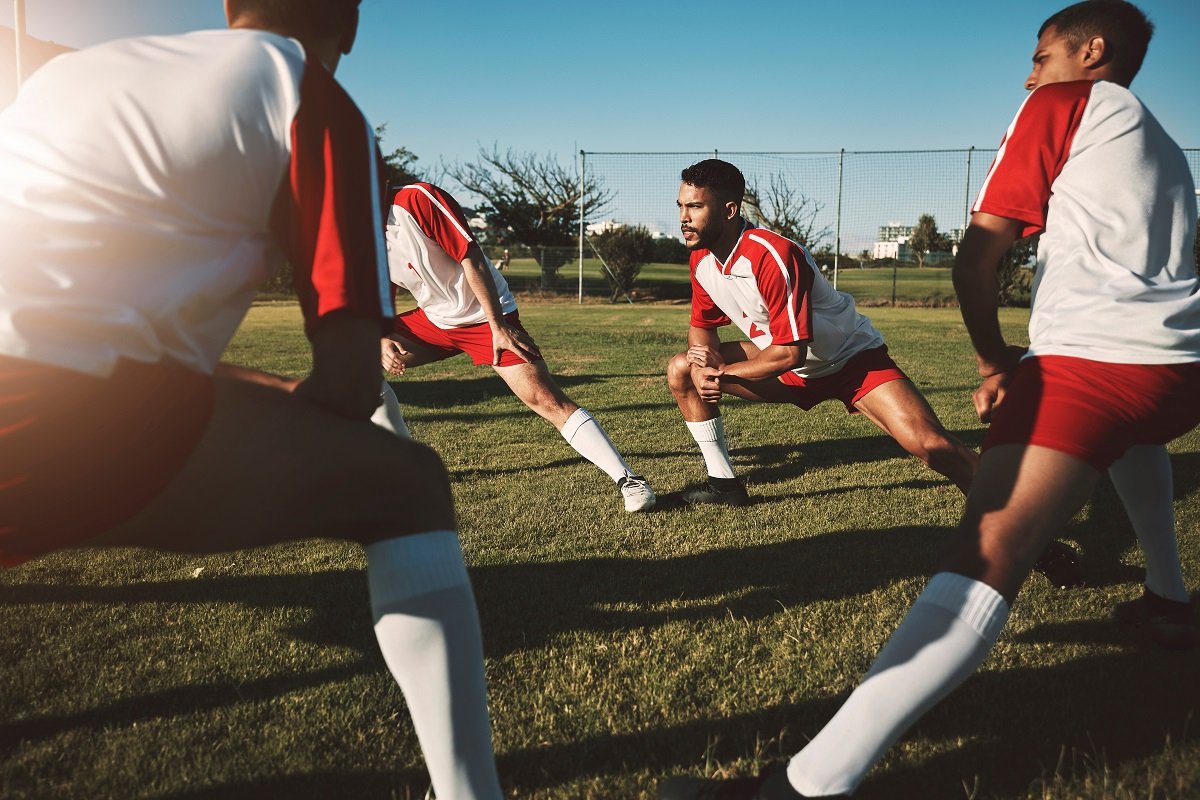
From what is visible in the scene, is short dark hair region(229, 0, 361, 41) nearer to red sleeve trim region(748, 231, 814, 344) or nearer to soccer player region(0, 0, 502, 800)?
soccer player region(0, 0, 502, 800)

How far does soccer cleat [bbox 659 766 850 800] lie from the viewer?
1.65 m

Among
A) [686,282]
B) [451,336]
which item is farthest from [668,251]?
[451,336]

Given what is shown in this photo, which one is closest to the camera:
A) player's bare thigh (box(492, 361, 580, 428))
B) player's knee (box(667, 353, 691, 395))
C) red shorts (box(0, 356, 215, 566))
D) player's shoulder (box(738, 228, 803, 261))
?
red shorts (box(0, 356, 215, 566))

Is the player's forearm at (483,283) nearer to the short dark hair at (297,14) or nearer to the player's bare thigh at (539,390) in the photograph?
the player's bare thigh at (539,390)

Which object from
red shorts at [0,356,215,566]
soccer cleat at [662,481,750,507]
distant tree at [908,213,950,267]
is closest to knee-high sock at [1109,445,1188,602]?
soccer cleat at [662,481,750,507]

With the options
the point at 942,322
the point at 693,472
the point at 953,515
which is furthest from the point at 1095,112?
the point at 942,322

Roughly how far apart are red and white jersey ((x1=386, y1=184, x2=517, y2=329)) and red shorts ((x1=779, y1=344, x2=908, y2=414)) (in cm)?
170

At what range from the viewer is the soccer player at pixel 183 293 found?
3.97 feet

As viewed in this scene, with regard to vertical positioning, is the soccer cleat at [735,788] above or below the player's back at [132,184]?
below

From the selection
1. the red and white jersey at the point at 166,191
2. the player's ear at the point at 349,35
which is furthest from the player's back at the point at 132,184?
the player's ear at the point at 349,35

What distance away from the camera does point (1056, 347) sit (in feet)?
6.48

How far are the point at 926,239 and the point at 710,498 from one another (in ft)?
71.8

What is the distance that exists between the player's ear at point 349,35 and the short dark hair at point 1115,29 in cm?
175

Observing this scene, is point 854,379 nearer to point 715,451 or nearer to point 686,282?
point 715,451
